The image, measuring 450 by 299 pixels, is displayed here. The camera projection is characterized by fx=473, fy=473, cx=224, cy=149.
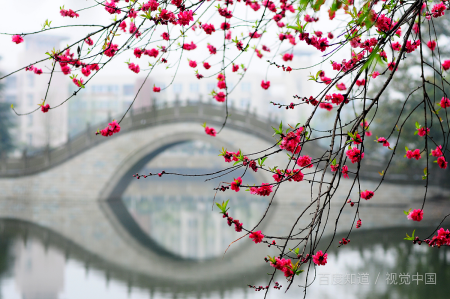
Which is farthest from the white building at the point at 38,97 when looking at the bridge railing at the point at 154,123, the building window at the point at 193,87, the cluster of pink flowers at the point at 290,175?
the cluster of pink flowers at the point at 290,175

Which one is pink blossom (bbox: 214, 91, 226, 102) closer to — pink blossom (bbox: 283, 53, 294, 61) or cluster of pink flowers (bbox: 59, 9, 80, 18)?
pink blossom (bbox: 283, 53, 294, 61)

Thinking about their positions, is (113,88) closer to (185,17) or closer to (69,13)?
(69,13)

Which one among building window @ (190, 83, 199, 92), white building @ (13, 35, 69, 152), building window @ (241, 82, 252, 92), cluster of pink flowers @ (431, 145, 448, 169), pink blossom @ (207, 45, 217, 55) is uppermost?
building window @ (241, 82, 252, 92)

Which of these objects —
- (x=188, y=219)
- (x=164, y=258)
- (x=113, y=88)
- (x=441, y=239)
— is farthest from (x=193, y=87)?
(x=441, y=239)

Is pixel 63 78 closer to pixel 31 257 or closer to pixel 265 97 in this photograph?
pixel 265 97

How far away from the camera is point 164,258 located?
7.30 metres

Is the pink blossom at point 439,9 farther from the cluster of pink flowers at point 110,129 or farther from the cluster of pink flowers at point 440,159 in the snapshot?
the cluster of pink flowers at point 110,129

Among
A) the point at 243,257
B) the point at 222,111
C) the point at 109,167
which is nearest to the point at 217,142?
the point at 222,111

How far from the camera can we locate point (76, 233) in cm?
902

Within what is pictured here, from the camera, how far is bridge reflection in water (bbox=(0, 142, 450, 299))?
5.36 meters

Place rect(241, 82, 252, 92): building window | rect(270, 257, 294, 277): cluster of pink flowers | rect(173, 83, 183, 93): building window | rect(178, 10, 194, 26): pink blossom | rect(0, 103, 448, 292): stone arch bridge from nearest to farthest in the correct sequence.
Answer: rect(270, 257, 294, 277): cluster of pink flowers < rect(178, 10, 194, 26): pink blossom < rect(0, 103, 448, 292): stone arch bridge < rect(173, 83, 183, 93): building window < rect(241, 82, 252, 92): building window

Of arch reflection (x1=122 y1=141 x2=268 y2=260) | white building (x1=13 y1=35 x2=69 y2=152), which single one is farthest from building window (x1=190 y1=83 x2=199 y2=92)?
arch reflection (x1=122 y1=141 x2=268 y2=260)

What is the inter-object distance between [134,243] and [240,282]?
10.3 ft

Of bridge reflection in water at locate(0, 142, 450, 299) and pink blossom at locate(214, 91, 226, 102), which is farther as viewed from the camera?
bridge reflection in water at locate(0, 142, 450, 299)
